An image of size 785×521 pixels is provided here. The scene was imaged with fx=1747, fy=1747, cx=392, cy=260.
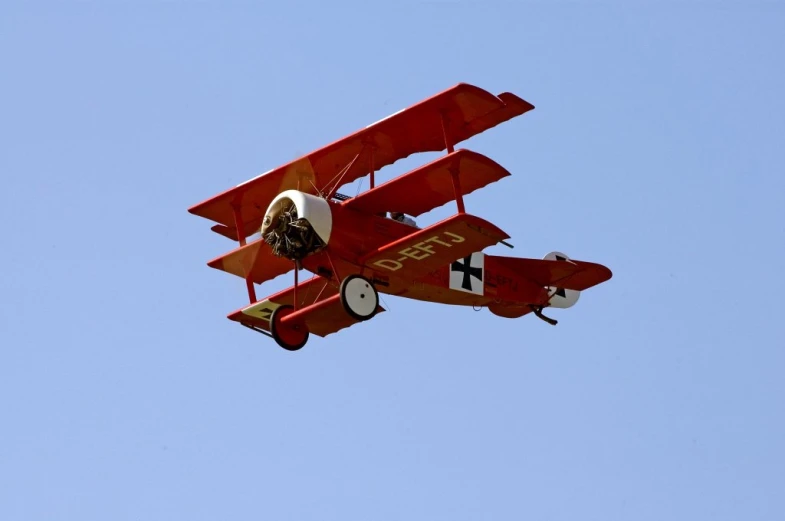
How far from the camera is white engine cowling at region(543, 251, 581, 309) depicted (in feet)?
81.8

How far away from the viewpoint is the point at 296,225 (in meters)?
22.0

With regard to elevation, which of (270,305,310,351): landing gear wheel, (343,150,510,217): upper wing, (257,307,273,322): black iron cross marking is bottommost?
(270,305,310,351): landing gear wheel

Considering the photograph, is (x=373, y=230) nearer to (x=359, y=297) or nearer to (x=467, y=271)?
(x=359, y=297)

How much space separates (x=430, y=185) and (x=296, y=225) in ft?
5.81

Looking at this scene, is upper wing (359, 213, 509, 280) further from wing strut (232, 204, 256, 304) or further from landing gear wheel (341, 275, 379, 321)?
wing strut (232, 204, 256, 304)

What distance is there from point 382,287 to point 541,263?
2754 millimetres

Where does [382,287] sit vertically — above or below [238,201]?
below

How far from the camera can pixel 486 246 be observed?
69.9ft

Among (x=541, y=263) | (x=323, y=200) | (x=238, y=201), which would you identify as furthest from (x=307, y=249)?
(x=541, y=263)

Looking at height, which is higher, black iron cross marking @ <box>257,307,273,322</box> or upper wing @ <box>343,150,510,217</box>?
upper wing @ <box>343,150,510,217</box>

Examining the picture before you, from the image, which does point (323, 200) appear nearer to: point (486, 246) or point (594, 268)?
point (486, 246)

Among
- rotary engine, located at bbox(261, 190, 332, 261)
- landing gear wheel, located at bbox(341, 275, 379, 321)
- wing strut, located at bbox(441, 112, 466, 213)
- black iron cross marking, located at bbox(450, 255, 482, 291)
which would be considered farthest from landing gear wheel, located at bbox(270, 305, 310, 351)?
wing strut, located at bbox(441, 112, 466, 213)

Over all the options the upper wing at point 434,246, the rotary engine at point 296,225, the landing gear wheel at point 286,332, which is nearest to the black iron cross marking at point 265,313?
the landing gear wheel at point 286,332

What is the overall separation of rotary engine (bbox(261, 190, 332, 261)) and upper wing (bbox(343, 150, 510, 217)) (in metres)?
0.56
